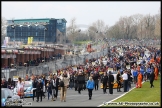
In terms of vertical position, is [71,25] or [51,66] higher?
[71,25]

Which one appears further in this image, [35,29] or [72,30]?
[72,30]

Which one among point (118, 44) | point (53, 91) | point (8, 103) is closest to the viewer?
point (8, 103)

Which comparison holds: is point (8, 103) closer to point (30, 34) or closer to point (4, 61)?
point (4, 61)

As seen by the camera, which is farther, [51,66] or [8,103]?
[51,66]

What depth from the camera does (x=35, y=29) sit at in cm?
9875

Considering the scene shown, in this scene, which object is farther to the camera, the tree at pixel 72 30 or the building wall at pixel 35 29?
the tree at pixel 72 30

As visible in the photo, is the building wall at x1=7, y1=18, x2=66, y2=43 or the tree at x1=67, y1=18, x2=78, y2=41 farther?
the tree at x1=67, y1=18, x2=78, y2=41

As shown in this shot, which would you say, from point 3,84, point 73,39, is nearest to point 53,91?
point 3,84

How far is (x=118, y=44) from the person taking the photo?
300ft

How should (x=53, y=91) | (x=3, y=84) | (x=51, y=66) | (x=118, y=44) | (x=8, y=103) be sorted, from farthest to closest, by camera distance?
(x=118, y=44) → (x=51, y=66) → (x=3, y=84) → (x=53, y=91) → (x=8, y=103)

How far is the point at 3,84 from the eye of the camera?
3000cm

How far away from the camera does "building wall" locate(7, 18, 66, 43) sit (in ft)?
297

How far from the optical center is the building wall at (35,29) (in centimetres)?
9064

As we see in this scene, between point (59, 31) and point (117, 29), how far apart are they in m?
13.2
